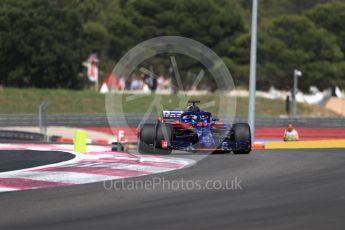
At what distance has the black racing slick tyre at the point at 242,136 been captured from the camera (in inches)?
750

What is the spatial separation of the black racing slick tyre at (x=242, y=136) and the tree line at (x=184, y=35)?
4571cm

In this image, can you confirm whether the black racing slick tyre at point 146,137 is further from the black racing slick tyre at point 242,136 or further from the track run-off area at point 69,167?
the black racing slick tyre at point 242,136

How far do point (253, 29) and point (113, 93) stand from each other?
21.1 feet

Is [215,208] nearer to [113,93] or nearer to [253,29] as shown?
[113,93]

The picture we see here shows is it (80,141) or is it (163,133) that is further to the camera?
(80,141)

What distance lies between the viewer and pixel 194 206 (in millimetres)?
10070

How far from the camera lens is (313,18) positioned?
73.0 meters

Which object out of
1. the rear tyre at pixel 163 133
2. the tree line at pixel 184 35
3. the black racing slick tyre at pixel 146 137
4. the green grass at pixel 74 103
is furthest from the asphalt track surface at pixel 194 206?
the tree line at pixel 184 35

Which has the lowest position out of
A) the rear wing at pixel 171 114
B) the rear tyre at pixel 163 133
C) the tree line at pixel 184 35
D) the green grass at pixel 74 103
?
Result: the rear tyre at pixel 163 133

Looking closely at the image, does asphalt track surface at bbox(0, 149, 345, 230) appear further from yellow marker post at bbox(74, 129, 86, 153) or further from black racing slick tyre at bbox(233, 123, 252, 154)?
yellow marker post at bbox(74, 129, 86, 153)

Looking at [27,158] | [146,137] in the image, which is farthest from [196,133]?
[27,158]

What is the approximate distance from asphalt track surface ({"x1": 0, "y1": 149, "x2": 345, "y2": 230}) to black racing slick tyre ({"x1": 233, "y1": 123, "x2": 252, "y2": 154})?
4.98 metres

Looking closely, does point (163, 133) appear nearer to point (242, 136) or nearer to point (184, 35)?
point (242, 136)

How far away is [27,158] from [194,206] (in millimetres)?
8333
